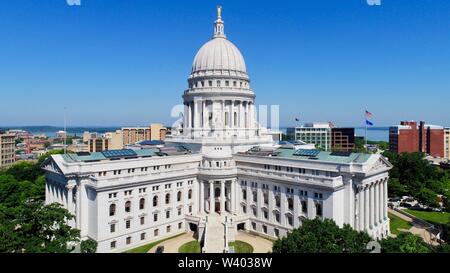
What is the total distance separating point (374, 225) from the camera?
57.1 metres

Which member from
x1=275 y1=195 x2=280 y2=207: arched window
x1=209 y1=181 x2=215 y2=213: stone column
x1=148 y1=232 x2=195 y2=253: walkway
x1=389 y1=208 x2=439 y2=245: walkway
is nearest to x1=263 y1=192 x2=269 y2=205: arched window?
x1=275 y1=195 x2=280 y2=207: arched window

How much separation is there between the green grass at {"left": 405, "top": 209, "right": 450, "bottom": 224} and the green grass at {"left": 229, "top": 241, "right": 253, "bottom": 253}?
137ft

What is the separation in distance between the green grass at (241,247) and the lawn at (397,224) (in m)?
30.0

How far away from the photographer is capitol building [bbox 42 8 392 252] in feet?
172

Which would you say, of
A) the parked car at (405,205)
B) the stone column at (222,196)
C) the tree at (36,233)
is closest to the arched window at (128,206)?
the tree at (36,233)

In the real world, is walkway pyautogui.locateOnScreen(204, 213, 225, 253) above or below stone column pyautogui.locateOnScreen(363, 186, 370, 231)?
below

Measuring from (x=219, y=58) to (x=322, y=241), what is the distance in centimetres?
5688

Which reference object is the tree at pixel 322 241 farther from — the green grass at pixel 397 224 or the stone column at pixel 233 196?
the green grass at pixel 397 224

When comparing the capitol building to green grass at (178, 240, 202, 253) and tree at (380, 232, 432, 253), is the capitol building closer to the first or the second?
green grass at (178, 240, 202, 253)

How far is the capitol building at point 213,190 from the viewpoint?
5250 centimetres

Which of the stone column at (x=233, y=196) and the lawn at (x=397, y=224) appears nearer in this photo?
the lawn at (x=397, y=224)

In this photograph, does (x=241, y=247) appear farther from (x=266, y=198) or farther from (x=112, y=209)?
(x=112, y=209)
